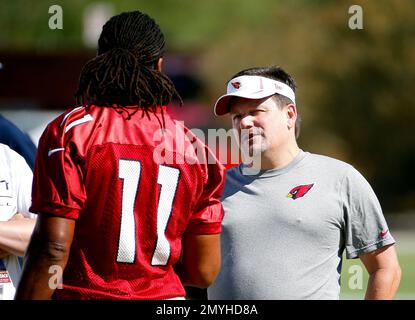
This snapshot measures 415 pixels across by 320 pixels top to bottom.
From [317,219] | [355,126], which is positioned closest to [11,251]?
[317,219]

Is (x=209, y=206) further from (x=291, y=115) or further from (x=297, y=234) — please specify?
(x=291, y=115)

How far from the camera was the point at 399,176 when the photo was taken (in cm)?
3478

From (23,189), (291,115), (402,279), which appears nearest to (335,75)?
(402,279)

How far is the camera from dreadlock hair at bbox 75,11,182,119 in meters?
4.51

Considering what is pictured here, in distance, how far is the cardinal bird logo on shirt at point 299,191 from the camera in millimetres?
5348

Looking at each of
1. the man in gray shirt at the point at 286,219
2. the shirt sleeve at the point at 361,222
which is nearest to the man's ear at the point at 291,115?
the man in gray shirt at the point at 286,219

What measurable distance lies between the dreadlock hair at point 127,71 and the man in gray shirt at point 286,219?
0.87m

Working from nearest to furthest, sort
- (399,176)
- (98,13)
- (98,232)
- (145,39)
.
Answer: (98,232)
(145,39)
(399,176)
(98,13)

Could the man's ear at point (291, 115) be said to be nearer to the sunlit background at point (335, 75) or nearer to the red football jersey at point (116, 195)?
the red football jersey at point (116, 195)

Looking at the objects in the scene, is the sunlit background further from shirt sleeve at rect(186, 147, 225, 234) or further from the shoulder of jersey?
the shoulder of jersey

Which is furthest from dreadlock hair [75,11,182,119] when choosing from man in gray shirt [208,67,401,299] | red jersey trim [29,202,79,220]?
man in gray shirt [208,67,401,299]

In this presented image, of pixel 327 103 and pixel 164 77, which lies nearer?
pixel 164 77

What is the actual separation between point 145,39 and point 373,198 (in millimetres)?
1566

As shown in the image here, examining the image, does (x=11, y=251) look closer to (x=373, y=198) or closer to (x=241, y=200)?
(x=241, y=200)
